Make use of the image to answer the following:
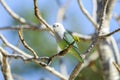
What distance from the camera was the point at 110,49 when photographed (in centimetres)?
225

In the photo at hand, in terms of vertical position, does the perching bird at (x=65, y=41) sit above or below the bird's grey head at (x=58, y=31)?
below

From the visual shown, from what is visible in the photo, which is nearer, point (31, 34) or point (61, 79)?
point (61, 79)

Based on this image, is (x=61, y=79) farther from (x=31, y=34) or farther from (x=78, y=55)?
(x=31, y=34)

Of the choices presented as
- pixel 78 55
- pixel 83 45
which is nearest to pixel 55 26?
pixel 78 55

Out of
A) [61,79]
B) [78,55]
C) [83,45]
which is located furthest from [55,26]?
[83,45]

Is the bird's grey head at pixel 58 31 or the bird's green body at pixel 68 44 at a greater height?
the bird's grey head at pixel 58 31

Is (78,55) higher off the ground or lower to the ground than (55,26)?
lower

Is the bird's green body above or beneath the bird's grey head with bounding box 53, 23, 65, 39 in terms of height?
beneath

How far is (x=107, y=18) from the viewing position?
2227 mm

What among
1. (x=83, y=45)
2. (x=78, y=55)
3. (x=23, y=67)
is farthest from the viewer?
(x=23, y=67)

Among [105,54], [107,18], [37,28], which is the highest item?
[37,28]

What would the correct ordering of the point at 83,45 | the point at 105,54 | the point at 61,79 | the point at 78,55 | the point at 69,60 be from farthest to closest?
the point at 69,60
the point at 83,45
the point at 105,54
the point at 61,79
the point at 78,55

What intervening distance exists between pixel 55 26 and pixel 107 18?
2.82ft

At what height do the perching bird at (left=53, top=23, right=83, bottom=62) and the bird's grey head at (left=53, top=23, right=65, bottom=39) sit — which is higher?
the bird's grey head at (left=53, top=23, right=65, bottom=39)
